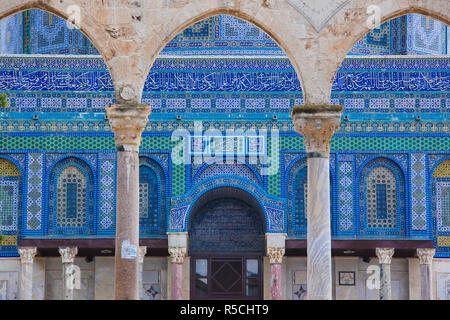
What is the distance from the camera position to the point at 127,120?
13.2m

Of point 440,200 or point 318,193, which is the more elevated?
point 440,200

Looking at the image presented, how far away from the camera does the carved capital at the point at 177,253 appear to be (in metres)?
21.5

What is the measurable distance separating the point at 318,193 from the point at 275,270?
27.8ft

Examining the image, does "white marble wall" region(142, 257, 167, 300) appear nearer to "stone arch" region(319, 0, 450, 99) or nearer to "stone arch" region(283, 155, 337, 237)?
"stone arch" region(283, 155, 337, 237)

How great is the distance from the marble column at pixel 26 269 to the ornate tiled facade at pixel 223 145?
1.48 ft

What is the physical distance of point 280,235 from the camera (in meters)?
21.5

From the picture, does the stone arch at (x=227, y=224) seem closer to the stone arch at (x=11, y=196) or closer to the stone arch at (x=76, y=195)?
the stone arch at (x=76, y=195)

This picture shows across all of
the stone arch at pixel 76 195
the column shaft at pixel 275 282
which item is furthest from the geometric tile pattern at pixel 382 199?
the stone arch at pixel 76 195

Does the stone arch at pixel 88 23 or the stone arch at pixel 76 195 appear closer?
the stone arch at pixel 88 23

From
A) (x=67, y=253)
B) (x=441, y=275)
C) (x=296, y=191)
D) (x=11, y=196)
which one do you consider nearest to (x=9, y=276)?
(x=67, y=253)

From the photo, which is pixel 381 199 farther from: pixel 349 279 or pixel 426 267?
pixel 349 279

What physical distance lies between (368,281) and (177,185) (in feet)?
15.8
